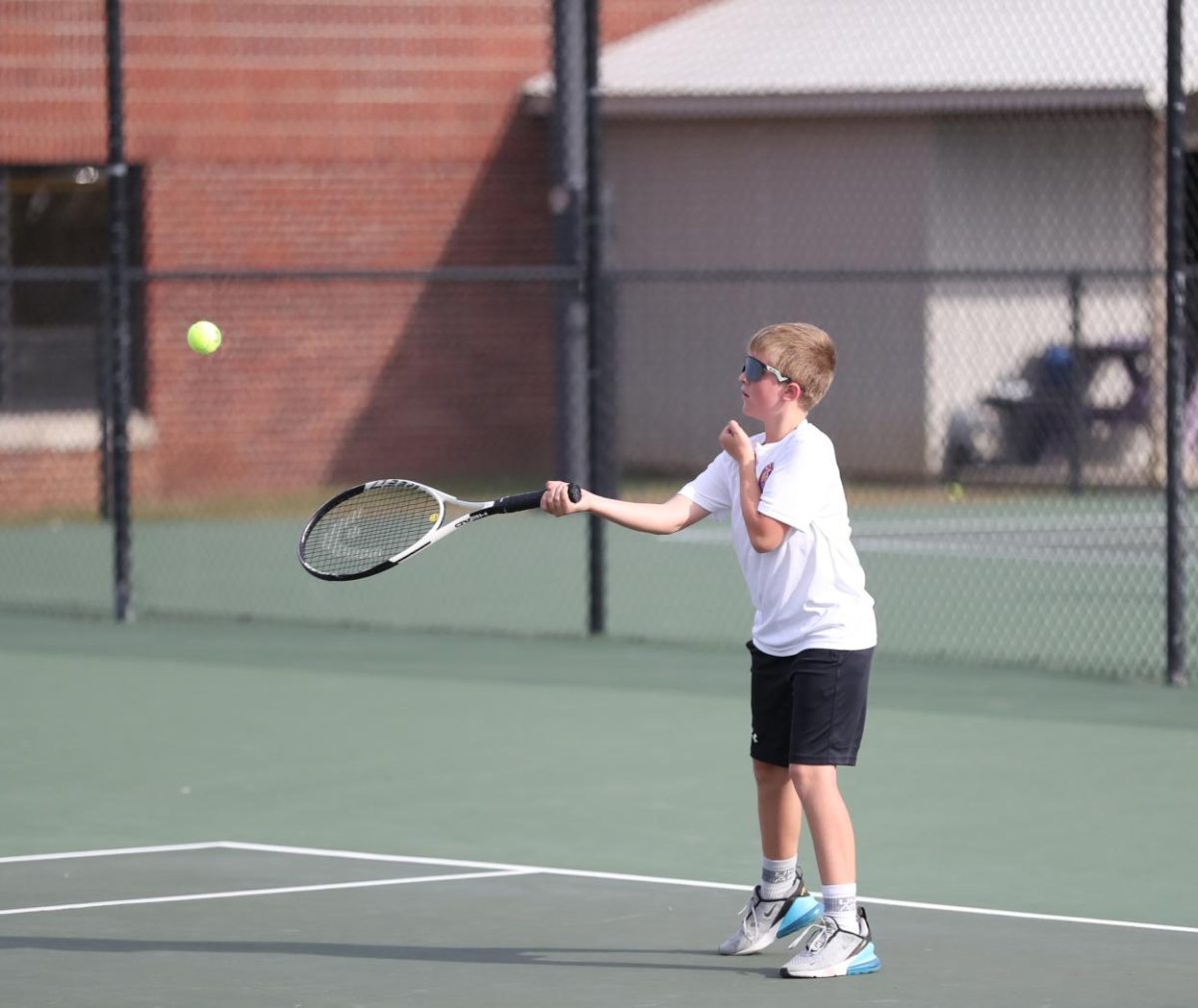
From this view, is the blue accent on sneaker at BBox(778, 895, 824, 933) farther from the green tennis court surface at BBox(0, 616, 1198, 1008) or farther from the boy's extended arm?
the boy's extended arm

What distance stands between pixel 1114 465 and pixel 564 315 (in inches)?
175

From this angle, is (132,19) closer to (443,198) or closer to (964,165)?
(443,198)

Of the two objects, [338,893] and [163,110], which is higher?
[163,110]

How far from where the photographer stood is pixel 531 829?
24.7 feet

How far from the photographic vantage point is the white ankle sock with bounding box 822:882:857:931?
5.64 m

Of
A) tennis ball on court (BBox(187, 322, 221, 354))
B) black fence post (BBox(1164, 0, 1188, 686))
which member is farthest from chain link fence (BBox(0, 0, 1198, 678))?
tennis ball on court (BBox(187, 322, 221, 354))

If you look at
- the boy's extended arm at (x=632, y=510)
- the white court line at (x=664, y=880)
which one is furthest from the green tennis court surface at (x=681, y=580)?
the boy's extended arm at (x=632, y=510)

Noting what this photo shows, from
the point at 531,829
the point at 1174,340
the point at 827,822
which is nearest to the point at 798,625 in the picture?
the point at 827,822

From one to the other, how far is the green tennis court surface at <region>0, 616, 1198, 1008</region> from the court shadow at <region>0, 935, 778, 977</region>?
0.01 m

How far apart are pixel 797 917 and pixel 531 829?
1.77 m

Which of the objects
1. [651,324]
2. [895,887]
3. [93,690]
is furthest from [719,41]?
→ [895,887]

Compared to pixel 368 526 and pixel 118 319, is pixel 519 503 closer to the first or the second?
pixel 368 526

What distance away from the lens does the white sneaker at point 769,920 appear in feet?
19.2

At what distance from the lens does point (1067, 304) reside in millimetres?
19766
